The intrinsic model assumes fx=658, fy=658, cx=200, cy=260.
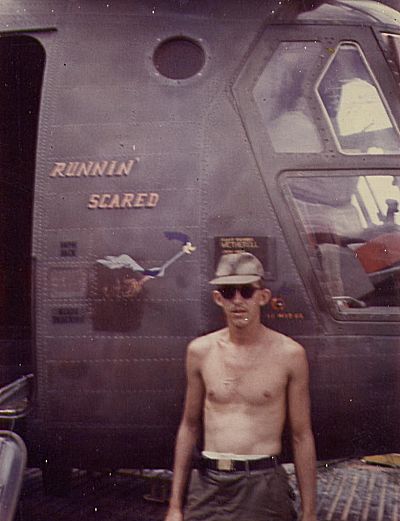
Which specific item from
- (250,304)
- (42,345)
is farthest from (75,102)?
(250,304)

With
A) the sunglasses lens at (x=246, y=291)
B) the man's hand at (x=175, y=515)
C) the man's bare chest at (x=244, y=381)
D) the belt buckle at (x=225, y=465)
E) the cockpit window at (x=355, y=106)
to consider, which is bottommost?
the man's hand at (x=175, y=515)

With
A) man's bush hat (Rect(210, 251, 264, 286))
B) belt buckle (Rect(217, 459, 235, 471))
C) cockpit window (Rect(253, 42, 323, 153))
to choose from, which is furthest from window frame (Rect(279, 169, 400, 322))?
belt buckle (Rect(217, 459, 235, 471))

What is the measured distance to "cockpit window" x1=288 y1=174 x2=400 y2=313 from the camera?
180 inches

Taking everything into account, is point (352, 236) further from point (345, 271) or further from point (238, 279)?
point (238, 279)

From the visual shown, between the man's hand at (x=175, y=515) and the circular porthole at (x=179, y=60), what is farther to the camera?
the circular porthole at (x=179, y=60)

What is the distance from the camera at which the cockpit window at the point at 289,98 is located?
4.66m

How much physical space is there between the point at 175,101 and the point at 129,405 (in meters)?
2.17

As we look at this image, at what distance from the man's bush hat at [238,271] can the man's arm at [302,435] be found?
0.47 metres

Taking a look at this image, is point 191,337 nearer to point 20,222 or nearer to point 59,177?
point 59,177

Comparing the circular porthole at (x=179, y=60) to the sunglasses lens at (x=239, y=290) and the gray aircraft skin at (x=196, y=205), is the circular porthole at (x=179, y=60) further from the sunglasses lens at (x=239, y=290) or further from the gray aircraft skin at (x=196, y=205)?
the sunglasses lens at (x=239, y=290)

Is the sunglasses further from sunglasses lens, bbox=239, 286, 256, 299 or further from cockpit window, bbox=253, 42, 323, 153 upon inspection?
cockpit window, bbox=253, 42, 323, 153

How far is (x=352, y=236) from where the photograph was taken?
15.1ft

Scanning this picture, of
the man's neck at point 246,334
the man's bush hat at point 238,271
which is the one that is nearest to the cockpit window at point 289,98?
the man's bush hat at point 238,271

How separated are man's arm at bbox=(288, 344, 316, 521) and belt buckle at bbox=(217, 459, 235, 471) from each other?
360 millimetres
